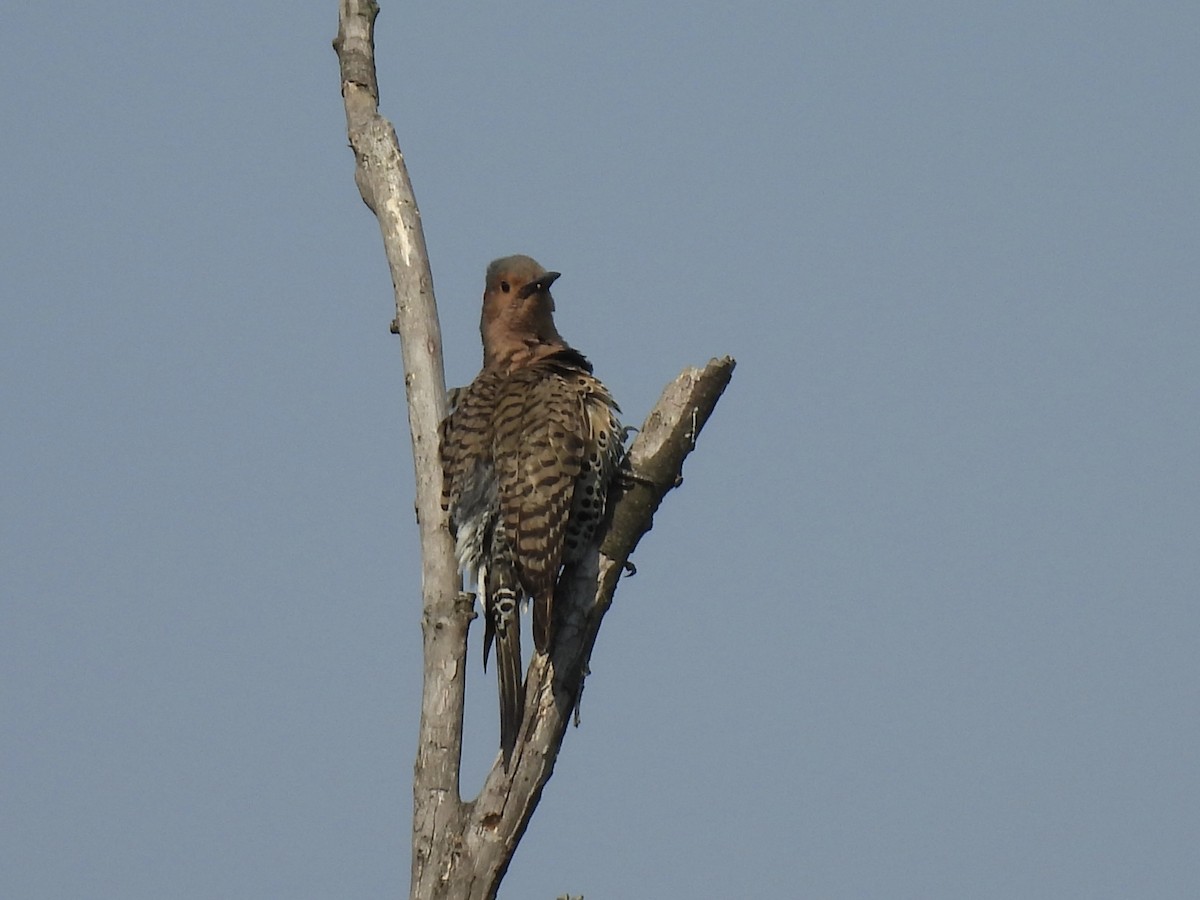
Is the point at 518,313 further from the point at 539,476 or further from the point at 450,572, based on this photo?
the point at 450,572

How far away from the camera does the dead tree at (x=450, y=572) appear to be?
248 inches

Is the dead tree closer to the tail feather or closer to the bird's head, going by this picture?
the tail feather

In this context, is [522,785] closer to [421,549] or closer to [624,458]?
[421,549]

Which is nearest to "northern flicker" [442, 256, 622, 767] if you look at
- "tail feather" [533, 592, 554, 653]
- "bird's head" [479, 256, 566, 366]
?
"tail feather" [533, 592, 554, 653]

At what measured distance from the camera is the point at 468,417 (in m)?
7.24

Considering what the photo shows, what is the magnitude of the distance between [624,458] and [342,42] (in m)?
2.54

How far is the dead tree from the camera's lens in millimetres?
6305

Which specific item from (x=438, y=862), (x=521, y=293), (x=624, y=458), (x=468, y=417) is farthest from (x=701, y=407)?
(x=438, y=862)

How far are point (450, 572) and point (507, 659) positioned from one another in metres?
0.44

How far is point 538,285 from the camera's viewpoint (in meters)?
8.45

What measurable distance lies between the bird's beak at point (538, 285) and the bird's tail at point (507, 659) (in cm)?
206

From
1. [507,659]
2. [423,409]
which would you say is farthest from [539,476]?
[507,659]

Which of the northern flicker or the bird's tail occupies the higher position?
the northern flicker

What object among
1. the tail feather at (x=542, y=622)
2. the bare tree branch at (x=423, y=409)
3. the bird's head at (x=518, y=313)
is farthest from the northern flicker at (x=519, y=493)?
the bird's head at (x=518, y=313)
